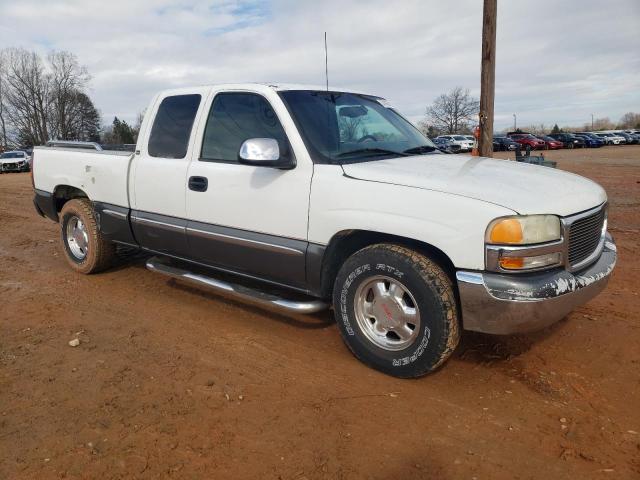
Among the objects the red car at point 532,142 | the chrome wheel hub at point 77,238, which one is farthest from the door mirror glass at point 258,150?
the red car at point 532,142

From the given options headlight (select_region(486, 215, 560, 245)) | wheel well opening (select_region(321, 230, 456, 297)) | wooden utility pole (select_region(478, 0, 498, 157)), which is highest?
wooden utility pole (select_region(478, 0, 498, 157))

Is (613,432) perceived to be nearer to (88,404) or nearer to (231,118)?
(88,404)

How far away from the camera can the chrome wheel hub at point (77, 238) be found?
5.78m

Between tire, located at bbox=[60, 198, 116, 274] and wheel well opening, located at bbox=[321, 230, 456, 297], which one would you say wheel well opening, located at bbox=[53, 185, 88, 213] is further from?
wheel well opening, located at bbox=[321, 230, 456, 297]

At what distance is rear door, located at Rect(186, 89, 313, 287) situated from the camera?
3660 mm

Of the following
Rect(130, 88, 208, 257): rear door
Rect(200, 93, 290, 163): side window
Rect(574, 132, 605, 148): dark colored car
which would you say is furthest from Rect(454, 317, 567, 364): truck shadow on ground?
Rect(574, 132, 605, 148): dark colored car

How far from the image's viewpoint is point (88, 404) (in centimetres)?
310

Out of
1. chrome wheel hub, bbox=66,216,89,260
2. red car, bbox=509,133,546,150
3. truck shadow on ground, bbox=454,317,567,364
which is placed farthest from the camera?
red car, bbox=509,133,546,150

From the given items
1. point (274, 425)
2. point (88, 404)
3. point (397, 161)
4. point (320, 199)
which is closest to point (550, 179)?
point (397, 161)

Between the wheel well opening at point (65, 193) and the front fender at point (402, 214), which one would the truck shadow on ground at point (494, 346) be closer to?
the front fender at point (402, 214)

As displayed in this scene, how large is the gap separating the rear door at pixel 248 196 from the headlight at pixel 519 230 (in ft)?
4.23

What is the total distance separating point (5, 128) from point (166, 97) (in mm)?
84774

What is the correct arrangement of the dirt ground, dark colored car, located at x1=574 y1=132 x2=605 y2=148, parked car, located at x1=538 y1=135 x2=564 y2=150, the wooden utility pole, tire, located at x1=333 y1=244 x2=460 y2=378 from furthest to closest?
dark colored car, located at x1=574 y1=132 x2=605 y2=148
parked car, located at x1=538 y1=135 x2=564 y2=150
the wooden utility pole
tire, located at x1=333 y1=244 x2=460 y2=378
the dirt ground


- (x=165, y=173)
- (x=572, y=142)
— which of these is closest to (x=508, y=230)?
(x=165, y=173)
